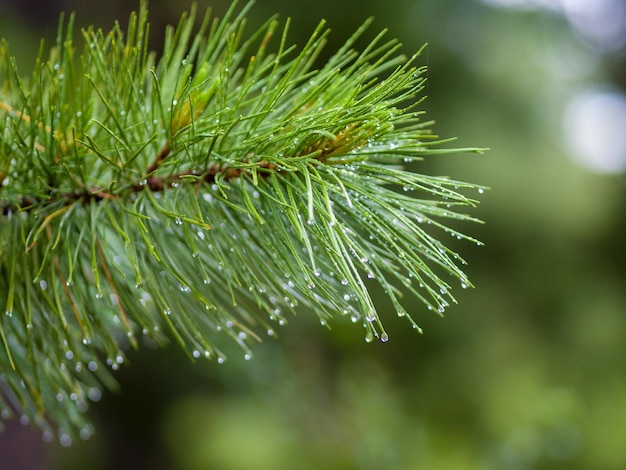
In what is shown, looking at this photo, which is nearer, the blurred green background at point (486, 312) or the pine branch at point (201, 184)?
the pine branch at point (201, 184)

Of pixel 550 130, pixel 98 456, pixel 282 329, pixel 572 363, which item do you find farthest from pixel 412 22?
pixel 98 456

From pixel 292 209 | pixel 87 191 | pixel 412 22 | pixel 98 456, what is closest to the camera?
pixel 292 209

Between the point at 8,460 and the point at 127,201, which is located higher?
the point at 8,460

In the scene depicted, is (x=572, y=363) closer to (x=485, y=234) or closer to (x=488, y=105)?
(x=485, y=234)

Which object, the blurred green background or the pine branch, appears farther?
the blurred green background
